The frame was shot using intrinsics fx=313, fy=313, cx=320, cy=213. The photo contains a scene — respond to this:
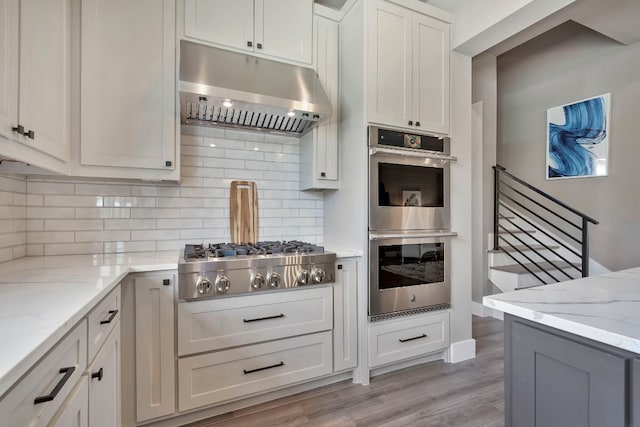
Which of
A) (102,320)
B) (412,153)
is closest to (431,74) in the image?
(412,153)

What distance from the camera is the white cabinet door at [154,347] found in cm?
162

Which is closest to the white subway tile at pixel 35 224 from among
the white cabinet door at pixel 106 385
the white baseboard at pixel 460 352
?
the white cabinet door at pixel 106 385

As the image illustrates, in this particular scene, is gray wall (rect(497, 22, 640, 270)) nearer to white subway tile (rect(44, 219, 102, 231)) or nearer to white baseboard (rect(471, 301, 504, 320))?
white baseboard (rect(471, 301, 504, 320))

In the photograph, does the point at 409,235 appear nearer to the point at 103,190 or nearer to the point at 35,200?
the point at 103,190

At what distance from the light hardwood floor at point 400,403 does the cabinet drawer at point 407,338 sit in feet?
0.53

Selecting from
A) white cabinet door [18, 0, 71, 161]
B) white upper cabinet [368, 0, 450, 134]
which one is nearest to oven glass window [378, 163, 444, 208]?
white upper cabinet [368, 0, 450, 134]

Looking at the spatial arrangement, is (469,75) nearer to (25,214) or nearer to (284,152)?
(284,152)

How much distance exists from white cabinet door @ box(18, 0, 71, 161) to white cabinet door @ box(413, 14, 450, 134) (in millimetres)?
2177

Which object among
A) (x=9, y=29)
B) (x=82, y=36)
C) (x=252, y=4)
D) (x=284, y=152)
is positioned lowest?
(x=284, y=152)

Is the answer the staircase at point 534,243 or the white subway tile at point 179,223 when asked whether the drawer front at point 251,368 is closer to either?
the white subway tile at point 179,223

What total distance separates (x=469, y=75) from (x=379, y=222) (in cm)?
153

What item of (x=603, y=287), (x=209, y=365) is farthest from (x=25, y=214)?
(x=603, y=287)

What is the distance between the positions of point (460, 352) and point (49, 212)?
122 inches

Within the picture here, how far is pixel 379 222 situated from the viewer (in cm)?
220
